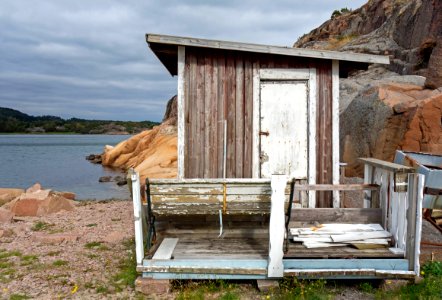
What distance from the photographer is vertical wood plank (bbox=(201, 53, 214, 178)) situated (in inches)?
286

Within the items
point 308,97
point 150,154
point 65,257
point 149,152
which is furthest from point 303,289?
point 149,152

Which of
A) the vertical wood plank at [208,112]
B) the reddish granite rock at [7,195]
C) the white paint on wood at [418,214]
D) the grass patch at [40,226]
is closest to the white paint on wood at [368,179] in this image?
the white paint on wood at [418,214]

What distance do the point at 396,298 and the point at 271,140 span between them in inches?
133

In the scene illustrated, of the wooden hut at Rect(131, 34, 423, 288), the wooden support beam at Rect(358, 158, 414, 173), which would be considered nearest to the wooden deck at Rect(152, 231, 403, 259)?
the wooden hut at Rect(131, 34, 423, 288)

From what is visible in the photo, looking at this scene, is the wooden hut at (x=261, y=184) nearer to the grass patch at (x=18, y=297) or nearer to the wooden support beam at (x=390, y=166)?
the wooden support beam at (x=390, y=166)

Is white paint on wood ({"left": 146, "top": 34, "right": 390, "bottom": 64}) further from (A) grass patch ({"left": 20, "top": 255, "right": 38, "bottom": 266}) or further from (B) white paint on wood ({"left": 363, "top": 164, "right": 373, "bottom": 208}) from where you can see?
(A) grass patch ({"left": 20, "top": 255, "right": 38, "bottom": 266})

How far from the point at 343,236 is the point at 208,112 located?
311cm

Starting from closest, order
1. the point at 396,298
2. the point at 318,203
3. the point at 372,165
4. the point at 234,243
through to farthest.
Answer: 1. the point at 396,298
2. the point at 234,243
3. the point at 372,165
4. the point at 318,203

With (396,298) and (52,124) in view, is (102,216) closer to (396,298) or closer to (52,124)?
(396,298)

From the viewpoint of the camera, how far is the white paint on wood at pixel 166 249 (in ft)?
17.5

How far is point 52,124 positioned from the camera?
158 meters

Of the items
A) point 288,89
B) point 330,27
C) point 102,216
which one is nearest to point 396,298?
point 288,89

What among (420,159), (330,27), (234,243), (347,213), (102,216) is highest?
(330,27)

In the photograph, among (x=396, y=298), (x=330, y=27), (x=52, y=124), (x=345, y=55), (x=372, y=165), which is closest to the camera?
(x=396, y=298)
